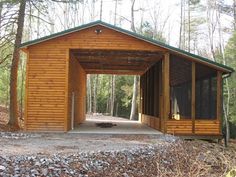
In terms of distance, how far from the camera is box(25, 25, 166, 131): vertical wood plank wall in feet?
47.3

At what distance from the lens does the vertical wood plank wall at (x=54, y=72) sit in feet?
47.3

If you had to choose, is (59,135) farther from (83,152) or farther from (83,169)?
(83,169)

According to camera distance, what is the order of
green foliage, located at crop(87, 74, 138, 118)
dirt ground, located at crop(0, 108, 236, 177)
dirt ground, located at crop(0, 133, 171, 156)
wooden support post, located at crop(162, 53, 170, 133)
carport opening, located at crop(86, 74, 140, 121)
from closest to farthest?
dirt ground, located at crop(0, 108, 236, 177) → dirt ground, located at crop(0, 133, 171, 156) → wooden support post, located at crop(162, 53, 170, 133) → carport opening, located at crop(86, 74, 140, 121) → green foliage, located at crop(87, 74, 138, 118)

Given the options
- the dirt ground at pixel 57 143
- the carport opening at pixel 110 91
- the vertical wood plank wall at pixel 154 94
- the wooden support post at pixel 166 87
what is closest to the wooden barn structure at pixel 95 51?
the wooden support post at pixel 166 87

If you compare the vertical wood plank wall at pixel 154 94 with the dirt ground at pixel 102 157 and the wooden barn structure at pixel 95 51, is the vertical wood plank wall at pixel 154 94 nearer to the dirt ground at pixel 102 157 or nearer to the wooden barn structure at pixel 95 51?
the wooden barn structure at pixel 95 51

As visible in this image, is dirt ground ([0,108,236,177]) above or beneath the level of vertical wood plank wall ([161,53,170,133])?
beneath

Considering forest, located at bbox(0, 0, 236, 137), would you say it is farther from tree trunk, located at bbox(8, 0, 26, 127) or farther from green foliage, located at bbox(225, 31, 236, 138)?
tree trunk, located at bbox(8, 0, 26, 127)

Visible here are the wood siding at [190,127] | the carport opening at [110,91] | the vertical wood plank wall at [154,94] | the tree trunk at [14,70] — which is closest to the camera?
the wood siding at [190,127]

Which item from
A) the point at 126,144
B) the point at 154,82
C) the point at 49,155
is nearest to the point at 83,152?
the point at 49,155

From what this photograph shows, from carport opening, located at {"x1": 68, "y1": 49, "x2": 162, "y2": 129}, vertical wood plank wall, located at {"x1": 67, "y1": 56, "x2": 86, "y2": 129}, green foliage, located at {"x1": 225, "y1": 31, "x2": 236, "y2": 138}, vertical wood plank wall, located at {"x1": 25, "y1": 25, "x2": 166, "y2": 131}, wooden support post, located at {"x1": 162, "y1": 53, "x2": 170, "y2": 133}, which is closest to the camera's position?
vertical wood plank wall, located at {"x1": 25, "y1": 25, "x2": 166, "y2": 131}

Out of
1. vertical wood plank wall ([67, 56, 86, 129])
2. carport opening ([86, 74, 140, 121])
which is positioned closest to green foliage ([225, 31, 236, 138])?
vertical wood plank wall ([67, 56, 86, 129])

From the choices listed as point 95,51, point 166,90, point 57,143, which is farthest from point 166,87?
point 57,143

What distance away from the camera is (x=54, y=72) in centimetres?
1456

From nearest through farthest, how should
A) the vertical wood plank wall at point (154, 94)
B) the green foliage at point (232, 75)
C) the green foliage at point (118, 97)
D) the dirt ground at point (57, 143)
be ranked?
the dirt ground at point (57, 143)
the vertical wood plank wall at point (154, 94)
the green foliage at point (232, 75)
the green foliage at point (118, 97)
